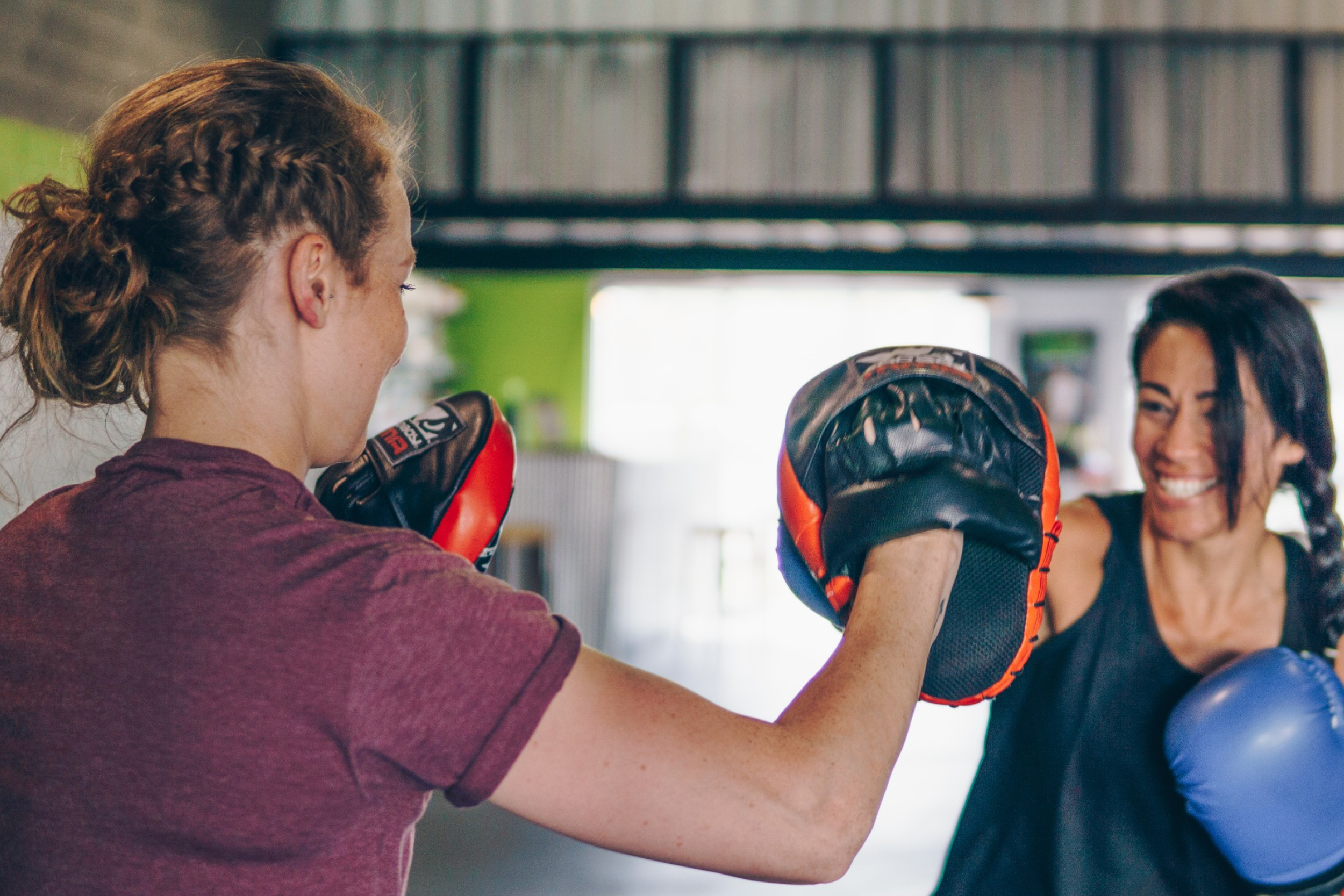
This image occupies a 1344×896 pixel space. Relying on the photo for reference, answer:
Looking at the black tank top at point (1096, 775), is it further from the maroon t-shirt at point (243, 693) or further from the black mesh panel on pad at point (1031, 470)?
the maroon t-shirt at point (243, 693)

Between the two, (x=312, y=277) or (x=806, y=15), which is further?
(x=806, y=15)

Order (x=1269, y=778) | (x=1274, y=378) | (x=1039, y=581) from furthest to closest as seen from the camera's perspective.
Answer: (x=1274, y=378) → (x=1269, y=778) → (x=1039, y=581)

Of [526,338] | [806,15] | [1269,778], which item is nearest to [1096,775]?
[1269,778]

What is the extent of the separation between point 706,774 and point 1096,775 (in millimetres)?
906

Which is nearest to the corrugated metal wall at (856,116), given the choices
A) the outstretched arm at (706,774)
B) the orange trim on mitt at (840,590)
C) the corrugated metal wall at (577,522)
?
the corrugated metal wall at (577,522)

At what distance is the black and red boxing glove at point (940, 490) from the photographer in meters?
0.75

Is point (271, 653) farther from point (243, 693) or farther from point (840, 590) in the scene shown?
point (840, 590)

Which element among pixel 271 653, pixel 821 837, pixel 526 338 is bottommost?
pixel 821 837

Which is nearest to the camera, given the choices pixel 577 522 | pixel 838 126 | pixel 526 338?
pixel 838 126

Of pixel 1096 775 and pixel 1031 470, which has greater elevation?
pixel 1031 470

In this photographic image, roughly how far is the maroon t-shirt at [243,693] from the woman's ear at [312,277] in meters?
0.14

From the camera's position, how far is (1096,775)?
4.27 feet

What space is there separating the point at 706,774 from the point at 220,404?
404 mm

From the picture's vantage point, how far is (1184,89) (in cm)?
405
